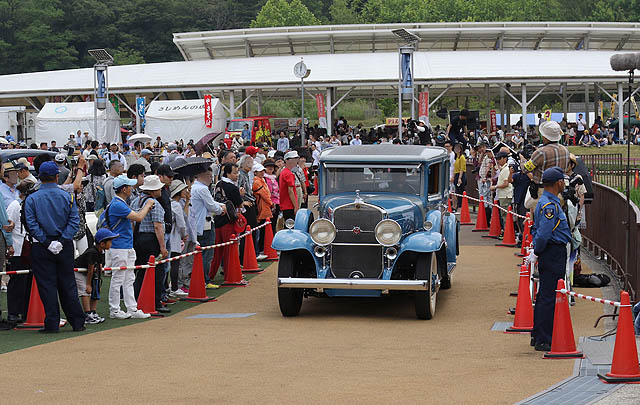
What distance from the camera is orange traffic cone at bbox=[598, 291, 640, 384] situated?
7.64 metres

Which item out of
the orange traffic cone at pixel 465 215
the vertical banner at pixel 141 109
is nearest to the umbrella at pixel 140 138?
the vertical banner at pixel 141 109

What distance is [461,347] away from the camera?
9734mm

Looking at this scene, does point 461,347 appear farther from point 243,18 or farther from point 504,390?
point 243,18

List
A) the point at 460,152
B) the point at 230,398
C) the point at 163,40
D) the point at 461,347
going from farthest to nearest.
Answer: the point at 163,40, the point at 460,152, the point at 461,347, the point at 230,398

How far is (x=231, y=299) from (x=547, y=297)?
5474 millimetres

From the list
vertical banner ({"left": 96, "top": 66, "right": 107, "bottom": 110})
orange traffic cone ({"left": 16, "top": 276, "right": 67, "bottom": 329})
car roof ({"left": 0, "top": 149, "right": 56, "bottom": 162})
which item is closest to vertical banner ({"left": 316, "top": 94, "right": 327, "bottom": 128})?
vertical banner ({"left": 96, "top": 66, "right": 107, "bottom": 110})

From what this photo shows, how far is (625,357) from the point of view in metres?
7.71

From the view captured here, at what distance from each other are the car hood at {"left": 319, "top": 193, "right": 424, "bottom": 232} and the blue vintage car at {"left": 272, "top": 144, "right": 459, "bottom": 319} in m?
0.01

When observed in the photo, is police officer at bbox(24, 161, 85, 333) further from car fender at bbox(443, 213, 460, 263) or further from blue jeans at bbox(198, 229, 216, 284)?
car fender at bbox(443, 213, 460, 263)

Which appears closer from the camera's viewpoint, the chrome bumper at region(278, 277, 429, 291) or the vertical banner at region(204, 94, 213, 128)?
the chrome bumper at region(278, 277, 429, 291)

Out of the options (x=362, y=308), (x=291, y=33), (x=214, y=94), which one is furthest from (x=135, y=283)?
(x=291, y=33)

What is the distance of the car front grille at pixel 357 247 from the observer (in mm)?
11672

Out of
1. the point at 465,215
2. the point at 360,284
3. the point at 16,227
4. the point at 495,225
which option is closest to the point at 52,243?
the point at 16,227

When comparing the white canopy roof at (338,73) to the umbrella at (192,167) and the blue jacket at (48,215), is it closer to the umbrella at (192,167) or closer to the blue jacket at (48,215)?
the umbrella at (192,167)
